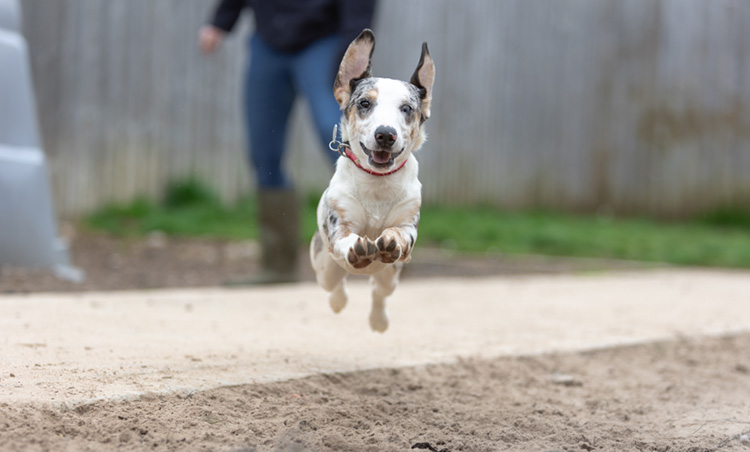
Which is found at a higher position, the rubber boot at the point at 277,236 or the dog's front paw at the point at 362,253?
the dog's front paw at the point at 362,253

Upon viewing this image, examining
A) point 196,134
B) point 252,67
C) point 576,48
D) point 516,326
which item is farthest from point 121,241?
point 576,48

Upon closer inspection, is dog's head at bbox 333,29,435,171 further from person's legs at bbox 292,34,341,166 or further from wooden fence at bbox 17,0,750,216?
wooden fence at bbox 17,0,750,216

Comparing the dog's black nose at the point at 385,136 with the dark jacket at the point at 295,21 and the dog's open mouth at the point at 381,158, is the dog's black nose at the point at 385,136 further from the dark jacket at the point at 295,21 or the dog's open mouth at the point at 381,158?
the dark jacket at the point at 295,21

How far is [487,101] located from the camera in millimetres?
10375

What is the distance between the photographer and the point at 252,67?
4602mm

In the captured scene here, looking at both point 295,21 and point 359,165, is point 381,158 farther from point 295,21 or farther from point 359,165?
point 295,21

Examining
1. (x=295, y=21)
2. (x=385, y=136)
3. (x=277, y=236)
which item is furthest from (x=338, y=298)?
(x=277, y=236)

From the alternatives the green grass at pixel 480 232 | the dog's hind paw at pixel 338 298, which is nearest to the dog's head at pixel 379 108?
the dog's hind paw at pixel 338 298

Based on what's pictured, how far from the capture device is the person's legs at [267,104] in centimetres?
452

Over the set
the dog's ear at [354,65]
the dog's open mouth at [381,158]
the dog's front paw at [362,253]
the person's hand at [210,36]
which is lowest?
the dog's front paw at [362,253]

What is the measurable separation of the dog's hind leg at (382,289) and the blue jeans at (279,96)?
1126mm

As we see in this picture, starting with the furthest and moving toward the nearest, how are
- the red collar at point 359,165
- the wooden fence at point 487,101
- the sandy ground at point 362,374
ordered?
the wooden fence at point 487,101 → the red collar at point 359,165 → the sandy ground at point 362,374

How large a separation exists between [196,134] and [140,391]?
675 centimetres

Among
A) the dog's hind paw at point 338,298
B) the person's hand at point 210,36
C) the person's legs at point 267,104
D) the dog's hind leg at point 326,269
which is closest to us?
the dog's hind leg at point 326,269
